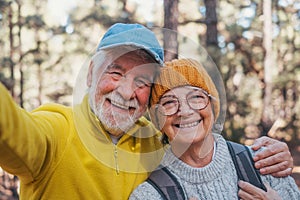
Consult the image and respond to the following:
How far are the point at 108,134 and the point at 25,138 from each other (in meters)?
0.61

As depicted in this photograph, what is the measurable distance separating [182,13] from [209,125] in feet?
38.5

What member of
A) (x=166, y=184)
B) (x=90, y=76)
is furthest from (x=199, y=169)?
(x=90, y=76)

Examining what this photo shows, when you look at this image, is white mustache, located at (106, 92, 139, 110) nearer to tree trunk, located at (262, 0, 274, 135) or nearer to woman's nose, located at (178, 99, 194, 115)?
woman's nose, located at (178, 99, 194, 115)

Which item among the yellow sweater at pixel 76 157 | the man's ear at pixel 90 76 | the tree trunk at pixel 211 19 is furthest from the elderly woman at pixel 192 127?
the tree trunk at pixel 211 19

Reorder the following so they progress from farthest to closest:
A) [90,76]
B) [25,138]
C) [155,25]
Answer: [155,25], [90,76], [25,138]

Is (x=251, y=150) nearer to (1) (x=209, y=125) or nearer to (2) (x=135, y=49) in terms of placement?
(1) (x=209, y=125)

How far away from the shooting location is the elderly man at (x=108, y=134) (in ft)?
6.11

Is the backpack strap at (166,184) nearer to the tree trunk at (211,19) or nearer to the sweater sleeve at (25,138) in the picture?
the sweater sleeve at (25,138)

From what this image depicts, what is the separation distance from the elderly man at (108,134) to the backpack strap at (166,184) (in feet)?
0.24

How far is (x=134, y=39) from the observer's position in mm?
2043

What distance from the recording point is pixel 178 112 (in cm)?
206

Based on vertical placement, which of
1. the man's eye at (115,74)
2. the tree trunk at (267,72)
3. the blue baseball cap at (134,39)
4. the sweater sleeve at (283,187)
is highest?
the blue baseball cap at (134,39)

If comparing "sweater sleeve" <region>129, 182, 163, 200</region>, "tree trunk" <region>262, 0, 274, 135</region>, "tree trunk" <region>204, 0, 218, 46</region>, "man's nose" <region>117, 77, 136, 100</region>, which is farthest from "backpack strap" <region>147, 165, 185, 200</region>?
"tree trunk" <region>262, 0, 274, 135</region>

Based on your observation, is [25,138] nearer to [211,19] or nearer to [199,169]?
[199,169]
